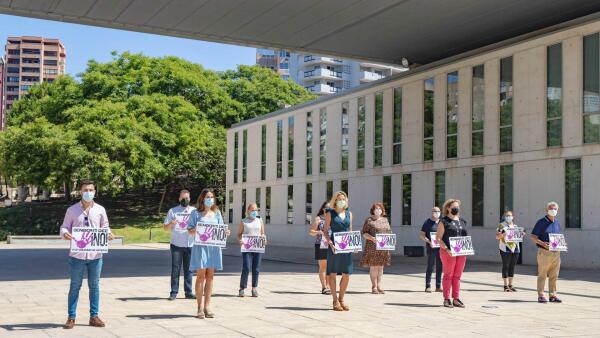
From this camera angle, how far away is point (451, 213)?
13.0 m

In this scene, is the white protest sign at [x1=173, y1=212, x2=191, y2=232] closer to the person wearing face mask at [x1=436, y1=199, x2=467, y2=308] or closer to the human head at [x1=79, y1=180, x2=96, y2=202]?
the human head at [x1=79, y1=180, x2=96, y2=202]

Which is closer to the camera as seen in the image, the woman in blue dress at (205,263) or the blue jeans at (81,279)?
the blue jeans at (81,279)

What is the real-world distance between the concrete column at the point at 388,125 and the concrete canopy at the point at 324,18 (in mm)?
3285

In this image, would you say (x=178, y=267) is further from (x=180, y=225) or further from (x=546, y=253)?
(x=546, y=253)

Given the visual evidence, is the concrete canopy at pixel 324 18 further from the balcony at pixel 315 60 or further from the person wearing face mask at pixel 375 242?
the balcony at pixel 315 60

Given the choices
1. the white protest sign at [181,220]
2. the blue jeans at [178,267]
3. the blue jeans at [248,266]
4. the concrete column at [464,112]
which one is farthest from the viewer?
the concrete column at [464,112]

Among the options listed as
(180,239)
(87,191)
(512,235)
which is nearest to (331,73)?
(512,235)

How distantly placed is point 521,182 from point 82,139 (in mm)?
34995

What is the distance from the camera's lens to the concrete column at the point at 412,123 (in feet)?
105

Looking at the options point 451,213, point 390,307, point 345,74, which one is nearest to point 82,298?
point 390,307

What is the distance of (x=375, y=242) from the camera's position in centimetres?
1427

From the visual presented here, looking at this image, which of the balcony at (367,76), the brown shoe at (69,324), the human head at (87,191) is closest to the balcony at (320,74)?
the balcony at (367,76)

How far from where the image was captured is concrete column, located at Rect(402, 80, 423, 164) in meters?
31.9

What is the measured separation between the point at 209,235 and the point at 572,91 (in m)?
17.2
